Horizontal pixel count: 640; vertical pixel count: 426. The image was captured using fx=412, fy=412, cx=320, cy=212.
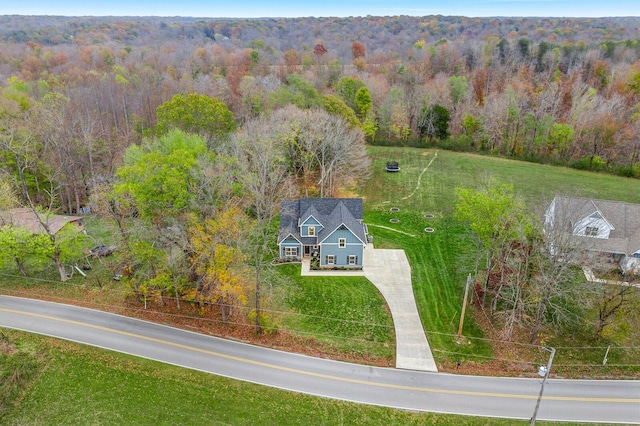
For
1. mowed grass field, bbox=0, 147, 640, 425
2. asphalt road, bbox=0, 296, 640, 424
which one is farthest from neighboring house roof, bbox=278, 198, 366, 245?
asphalt road, bbox=0, 296, 640, 424

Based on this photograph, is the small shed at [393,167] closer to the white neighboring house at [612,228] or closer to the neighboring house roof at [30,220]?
the white neighboring house at [612,228]

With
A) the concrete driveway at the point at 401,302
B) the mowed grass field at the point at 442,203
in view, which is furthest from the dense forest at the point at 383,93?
the concrete driveway at the point at 401,302

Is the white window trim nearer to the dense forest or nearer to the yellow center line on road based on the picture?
the yellow center line on road

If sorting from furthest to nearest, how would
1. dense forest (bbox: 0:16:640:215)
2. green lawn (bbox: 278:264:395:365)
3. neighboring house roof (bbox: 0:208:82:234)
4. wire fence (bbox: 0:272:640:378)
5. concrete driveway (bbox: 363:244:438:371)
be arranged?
dense forest (bbox: 0:16:640:215) < neighboring house roof (bbox: 0:208:82:234) < green lawn (bbox: 278:264:395:365) < concrete driveway (bbox: 363:244:438:371) < wire fence (bbox: 0:272:640:378)

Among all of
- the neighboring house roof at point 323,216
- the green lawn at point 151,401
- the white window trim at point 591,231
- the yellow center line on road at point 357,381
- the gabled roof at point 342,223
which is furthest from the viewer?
the white window trim at point 591,231

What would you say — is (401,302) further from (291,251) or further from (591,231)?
(591,231)

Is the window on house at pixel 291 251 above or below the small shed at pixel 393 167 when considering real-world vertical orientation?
below
